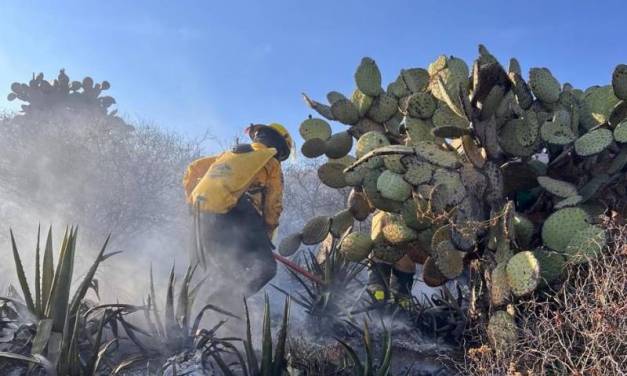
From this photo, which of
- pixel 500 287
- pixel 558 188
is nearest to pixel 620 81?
pixel 558 188

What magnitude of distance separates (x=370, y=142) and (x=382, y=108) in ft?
1.56

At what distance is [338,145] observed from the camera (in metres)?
4.59

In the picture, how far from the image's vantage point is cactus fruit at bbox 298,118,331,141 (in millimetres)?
4562

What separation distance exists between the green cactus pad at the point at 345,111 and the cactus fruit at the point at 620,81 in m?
1.94

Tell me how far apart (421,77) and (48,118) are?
1446 centimetres

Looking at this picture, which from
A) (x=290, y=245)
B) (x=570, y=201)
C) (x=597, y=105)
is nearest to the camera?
(x=570, y=201)

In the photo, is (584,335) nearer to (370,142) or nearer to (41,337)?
(370,142)

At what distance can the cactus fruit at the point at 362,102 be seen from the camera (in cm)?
448

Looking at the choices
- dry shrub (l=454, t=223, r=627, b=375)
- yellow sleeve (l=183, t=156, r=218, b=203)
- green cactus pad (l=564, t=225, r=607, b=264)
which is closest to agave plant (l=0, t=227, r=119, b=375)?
yellow sleeve (l=183, t=156, r=218, b=203)

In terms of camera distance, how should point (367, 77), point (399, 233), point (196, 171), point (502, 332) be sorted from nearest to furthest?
point (502, 332), point (399, 233), point (367, 77), point (196, 171)

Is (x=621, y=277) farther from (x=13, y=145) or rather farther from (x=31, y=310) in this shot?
(x=13, y=145)

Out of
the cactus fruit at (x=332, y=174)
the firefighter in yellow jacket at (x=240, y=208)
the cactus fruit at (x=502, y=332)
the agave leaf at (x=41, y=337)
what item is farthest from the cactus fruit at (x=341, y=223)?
the agave leaf at (x=41, y=337)

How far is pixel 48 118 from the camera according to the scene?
15711 mm

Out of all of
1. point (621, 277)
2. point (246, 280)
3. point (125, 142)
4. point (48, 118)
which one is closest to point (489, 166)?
point (621, 277)
